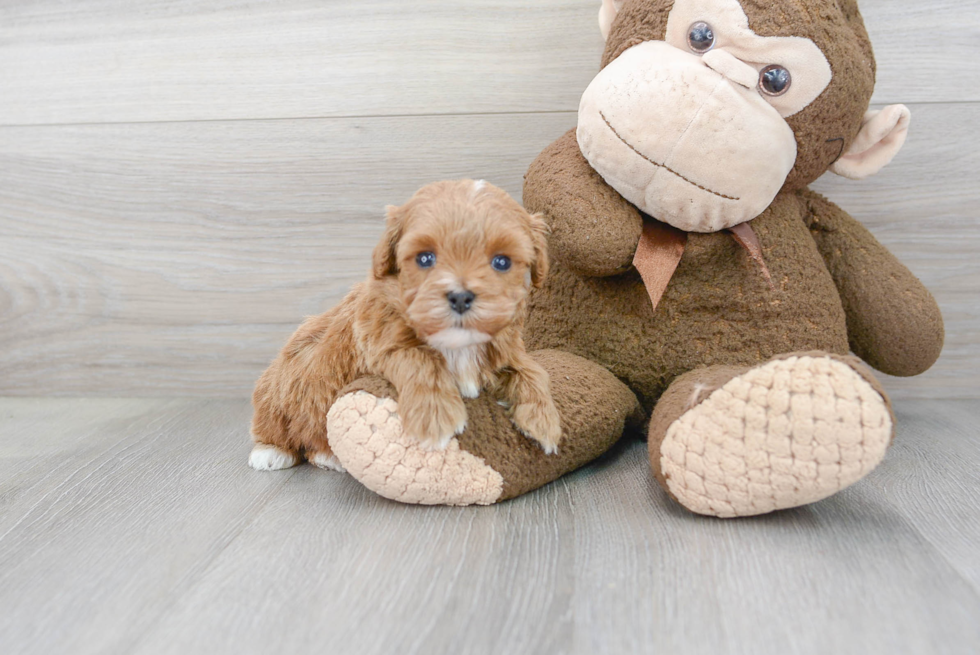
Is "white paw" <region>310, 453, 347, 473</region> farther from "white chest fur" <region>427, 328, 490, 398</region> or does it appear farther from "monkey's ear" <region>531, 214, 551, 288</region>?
"monkey's ear" <region>531, 214, 551, 288</region>

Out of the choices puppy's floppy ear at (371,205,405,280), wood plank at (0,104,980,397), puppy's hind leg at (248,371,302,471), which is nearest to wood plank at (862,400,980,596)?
wood plank at (0,104,980,397)

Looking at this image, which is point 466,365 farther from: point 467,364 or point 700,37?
point 700,37

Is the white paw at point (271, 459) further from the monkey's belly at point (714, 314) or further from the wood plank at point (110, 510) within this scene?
the monkey's belly at point (714, 314)

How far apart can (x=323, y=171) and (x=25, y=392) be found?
0.84 meters

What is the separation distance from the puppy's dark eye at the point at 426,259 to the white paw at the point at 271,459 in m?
0.44

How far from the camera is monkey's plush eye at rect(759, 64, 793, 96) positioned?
0.96m

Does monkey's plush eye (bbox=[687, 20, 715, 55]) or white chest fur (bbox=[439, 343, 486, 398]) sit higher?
monkey's plush eye (bbox=[687, 20, 715, 55])

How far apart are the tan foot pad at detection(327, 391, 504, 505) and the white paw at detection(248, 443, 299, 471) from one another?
0.22 m

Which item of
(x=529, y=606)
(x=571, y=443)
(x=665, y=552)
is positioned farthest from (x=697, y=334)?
(x=529, y=606)

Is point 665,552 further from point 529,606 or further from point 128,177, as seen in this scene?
point 128,177

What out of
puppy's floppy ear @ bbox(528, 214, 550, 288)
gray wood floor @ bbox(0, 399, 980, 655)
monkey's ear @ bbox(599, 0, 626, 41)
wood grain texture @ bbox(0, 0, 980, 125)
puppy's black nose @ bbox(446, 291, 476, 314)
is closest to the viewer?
gray wood floor @ bbox(0, 399, 980, 655)

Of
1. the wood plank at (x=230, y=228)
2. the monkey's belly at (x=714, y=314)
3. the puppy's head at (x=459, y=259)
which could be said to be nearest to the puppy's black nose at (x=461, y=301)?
the puppy's head at (x=459, y=259)

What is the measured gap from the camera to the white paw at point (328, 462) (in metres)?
1.06

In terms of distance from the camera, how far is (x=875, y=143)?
108 cm
